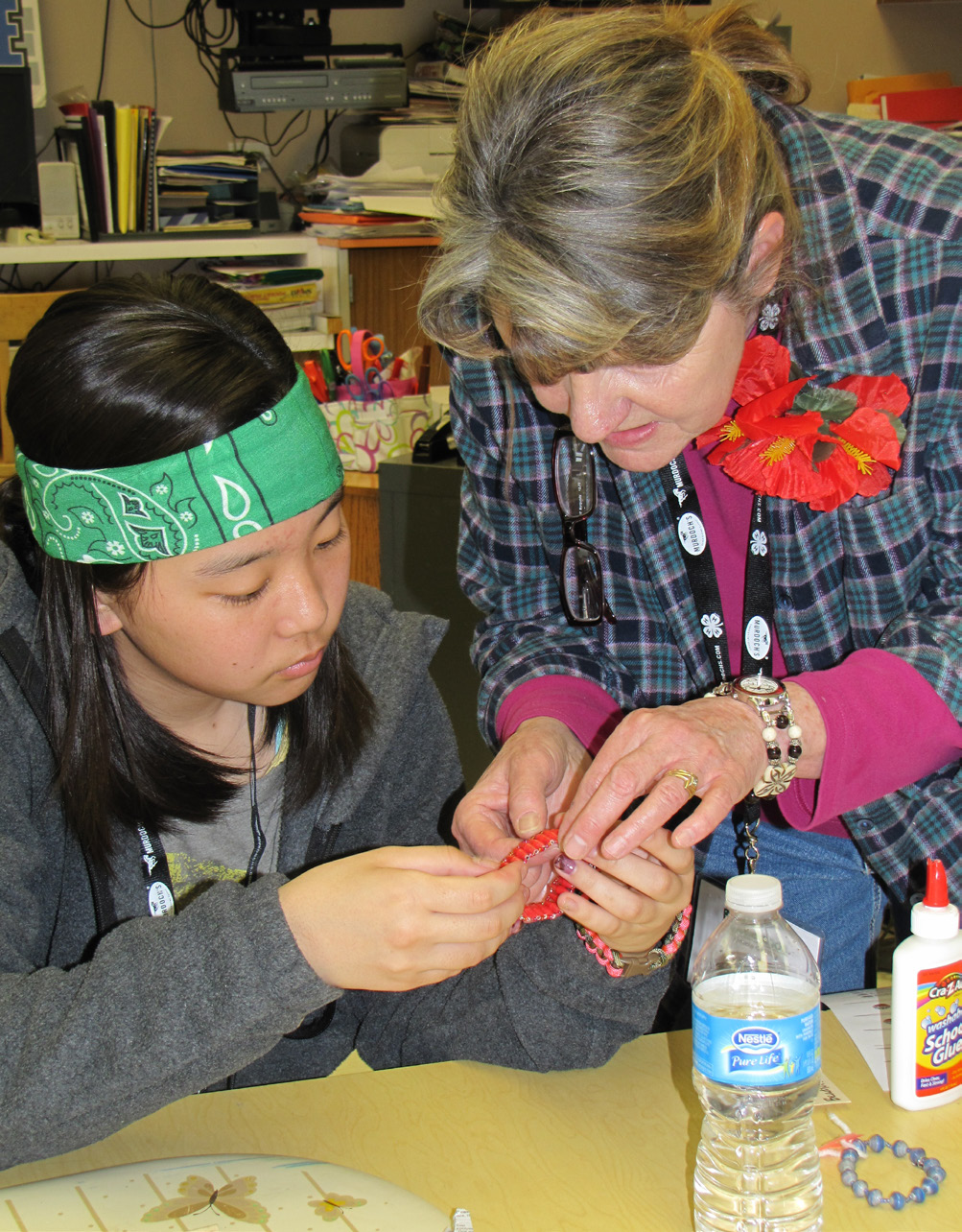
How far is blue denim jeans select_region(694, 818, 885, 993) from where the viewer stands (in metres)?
1.31

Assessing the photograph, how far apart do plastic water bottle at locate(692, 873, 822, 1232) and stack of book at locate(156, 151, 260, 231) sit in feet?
9.55

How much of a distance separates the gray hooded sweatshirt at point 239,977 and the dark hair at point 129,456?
3cm

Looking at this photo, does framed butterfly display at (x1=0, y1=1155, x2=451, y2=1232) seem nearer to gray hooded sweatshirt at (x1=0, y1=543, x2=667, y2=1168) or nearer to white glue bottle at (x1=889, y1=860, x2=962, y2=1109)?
gray hooded sweatshirt at (x1=0, y1=543, x2=667, y2=1168)

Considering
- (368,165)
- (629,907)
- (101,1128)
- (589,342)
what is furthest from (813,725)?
(368,165)

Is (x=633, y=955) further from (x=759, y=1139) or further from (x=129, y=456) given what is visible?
(x=129, y=456)

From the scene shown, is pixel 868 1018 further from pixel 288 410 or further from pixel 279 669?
pixel 288 410

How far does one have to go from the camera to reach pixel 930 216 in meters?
1.14

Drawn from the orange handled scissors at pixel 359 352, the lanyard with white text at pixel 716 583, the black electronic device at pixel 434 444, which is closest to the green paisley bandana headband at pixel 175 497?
the lanyard with white text at pixel 716 583

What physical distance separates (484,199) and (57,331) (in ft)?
1.27

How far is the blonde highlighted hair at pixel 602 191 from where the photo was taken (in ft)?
3.16

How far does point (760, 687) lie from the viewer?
1.13 meters

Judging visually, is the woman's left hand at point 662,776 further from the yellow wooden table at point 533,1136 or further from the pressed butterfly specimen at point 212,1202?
the pressed butterfly specimen at point 212,1202

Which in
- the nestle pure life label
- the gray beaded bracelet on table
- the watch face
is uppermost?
the watch face

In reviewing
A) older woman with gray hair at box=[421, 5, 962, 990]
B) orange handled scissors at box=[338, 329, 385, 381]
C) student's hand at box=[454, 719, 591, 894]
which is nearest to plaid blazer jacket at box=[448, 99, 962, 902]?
older woman with gray hair at box=[421, 5, 962, 990]
